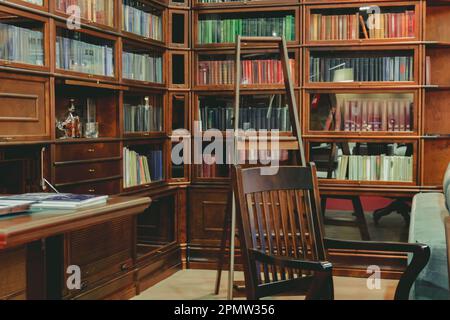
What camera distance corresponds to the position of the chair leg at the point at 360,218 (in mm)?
4441

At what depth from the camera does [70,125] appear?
11.3ft

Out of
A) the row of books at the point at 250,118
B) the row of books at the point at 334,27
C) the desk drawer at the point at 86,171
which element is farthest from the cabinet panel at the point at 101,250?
the row of books at the point at 334,27

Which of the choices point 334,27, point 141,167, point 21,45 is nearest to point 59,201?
point 21,45

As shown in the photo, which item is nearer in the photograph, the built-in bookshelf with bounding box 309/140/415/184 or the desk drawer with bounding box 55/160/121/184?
the desk drawer with bounding box 55/160/121/184

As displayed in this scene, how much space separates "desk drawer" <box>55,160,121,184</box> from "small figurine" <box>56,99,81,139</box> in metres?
0.20

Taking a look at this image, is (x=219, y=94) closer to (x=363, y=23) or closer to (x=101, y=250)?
(x=363, y=23)

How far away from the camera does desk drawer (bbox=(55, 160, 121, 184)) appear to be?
124 inches

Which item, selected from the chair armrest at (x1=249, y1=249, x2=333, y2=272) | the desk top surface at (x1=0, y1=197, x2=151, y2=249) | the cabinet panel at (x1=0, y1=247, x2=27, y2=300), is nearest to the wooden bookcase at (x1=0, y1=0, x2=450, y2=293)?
the cabinet panel at (x1=0, y1=247, x2=27, y2=300)

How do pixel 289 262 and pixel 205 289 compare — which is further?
pixel 205 289

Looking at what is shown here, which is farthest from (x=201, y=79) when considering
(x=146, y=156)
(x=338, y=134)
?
(x=338, y=134)

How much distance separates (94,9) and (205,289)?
1.90m

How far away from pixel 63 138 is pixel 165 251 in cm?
141

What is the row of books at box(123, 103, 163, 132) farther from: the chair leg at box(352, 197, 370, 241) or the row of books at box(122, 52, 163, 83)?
the chair leg at box(352, 197, 370, 241)

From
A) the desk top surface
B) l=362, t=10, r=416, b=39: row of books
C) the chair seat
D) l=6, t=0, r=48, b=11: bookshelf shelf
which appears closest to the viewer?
the desk top surface
